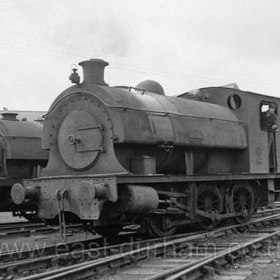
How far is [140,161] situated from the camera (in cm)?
833

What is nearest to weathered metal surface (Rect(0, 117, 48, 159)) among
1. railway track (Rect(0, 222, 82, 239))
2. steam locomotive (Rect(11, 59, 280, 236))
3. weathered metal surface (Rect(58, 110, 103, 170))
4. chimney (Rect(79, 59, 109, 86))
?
railway track (Rect(0, 222, 82, 239))

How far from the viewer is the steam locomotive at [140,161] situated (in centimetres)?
781

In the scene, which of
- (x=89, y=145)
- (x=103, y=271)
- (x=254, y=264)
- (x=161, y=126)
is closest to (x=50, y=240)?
(x=89, y=145)

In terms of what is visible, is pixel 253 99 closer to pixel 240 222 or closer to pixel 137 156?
pixel 240 222

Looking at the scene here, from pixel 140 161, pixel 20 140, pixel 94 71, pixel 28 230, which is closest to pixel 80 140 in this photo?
pixel 140 161

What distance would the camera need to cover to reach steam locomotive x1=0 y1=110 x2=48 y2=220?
38.8ft

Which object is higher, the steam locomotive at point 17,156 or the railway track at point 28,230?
the steam locomotive at point 17,156

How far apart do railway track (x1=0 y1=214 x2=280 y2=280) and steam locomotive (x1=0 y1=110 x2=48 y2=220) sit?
4.09 metres

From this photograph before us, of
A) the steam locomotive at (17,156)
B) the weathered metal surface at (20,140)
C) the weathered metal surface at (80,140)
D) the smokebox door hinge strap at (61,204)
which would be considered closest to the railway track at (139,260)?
the smokebox door hinge strap at (61,204)

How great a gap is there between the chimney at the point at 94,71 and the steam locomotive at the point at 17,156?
12.9ft

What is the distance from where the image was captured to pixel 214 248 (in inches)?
297

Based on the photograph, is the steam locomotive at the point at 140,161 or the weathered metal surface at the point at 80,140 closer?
the steam locomotive at the point at 140,161

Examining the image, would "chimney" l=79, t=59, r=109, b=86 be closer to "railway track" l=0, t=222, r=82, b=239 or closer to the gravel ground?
"railway track" l=0, t=222, r=82, b=239

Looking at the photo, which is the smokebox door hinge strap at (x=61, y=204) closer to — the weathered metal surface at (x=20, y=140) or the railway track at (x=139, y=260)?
the railway track at (x=139, y=260)
